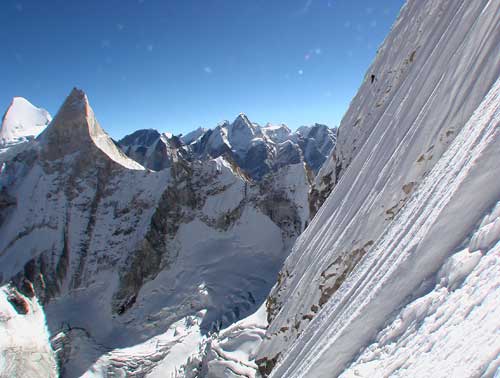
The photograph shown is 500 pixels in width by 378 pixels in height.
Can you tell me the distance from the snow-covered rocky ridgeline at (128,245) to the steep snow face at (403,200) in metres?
19.1

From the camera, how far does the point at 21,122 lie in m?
95.9

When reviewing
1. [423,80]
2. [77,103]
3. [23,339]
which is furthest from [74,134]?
[423,80]

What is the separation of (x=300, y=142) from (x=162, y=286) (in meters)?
123

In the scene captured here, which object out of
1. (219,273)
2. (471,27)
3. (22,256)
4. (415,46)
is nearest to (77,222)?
(22,256)

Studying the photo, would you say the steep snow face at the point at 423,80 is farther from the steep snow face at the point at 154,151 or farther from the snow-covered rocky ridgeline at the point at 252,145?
the snow-covered rocky ridgeline at the point at 252,145

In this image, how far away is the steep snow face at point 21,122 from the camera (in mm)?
88606

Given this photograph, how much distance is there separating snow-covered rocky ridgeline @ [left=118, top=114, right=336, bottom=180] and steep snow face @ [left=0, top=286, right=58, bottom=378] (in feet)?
280

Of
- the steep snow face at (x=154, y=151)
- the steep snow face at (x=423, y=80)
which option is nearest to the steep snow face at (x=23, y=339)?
the steep snow face at (x=423, y=80)

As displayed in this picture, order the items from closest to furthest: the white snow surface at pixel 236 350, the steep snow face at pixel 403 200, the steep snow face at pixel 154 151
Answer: the steep snow face at pixel 403 200 < the white snow surface at pixel 236 350 < the steep snow face at pixel 154 151

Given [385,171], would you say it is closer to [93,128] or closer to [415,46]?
[415,46]

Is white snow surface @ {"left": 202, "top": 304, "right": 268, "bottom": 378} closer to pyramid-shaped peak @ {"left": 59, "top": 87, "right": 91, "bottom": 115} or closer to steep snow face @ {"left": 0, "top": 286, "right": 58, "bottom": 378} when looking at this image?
steep snow face @ {"left": 0, "top": 286, "right": 58, "bottom": 378}

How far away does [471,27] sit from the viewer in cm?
1363

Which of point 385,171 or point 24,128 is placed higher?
point 385,171

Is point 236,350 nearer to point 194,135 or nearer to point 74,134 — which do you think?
point 74,134
